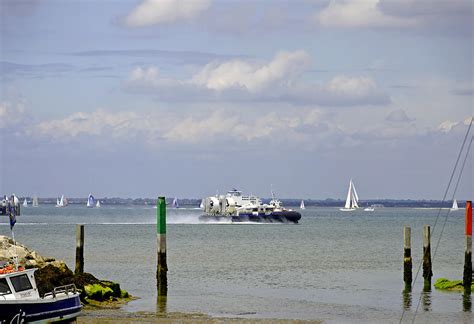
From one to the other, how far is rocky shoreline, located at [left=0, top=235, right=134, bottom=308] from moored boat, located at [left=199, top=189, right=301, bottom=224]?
362ft

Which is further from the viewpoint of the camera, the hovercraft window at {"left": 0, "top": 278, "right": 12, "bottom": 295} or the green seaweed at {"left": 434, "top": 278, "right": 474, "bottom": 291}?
the green seaweed at {"left": 434, "top": 278, "right": 474, "bottom": 291}

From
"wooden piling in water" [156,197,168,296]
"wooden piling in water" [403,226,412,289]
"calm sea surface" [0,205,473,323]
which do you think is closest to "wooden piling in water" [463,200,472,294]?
"calm sea surface" [0,205,473,323]

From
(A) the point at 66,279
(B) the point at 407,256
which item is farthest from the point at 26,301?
(B) the point at 407,256

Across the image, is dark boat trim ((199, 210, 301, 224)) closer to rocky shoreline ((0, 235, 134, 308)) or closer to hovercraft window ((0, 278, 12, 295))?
rocky shoreline ((0, 235, 134, 308))

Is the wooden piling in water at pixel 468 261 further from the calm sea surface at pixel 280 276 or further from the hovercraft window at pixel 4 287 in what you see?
the hovercraft window at pixel 4 287

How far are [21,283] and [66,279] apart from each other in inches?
291

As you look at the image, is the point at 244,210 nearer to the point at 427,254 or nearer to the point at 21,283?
the point at 427,254

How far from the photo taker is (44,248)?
271 ft

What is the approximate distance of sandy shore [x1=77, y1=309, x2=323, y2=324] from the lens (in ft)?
116

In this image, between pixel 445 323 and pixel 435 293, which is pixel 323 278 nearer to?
pixel 435 293

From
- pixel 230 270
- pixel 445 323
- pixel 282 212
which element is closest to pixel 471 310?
pixel 445 323

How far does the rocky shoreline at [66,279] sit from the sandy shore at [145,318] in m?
1.50

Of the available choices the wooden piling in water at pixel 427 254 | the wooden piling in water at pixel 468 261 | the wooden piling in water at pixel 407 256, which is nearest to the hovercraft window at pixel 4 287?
the wooden piling in water at pixel 468 261

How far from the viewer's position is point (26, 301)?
30.5 metres
